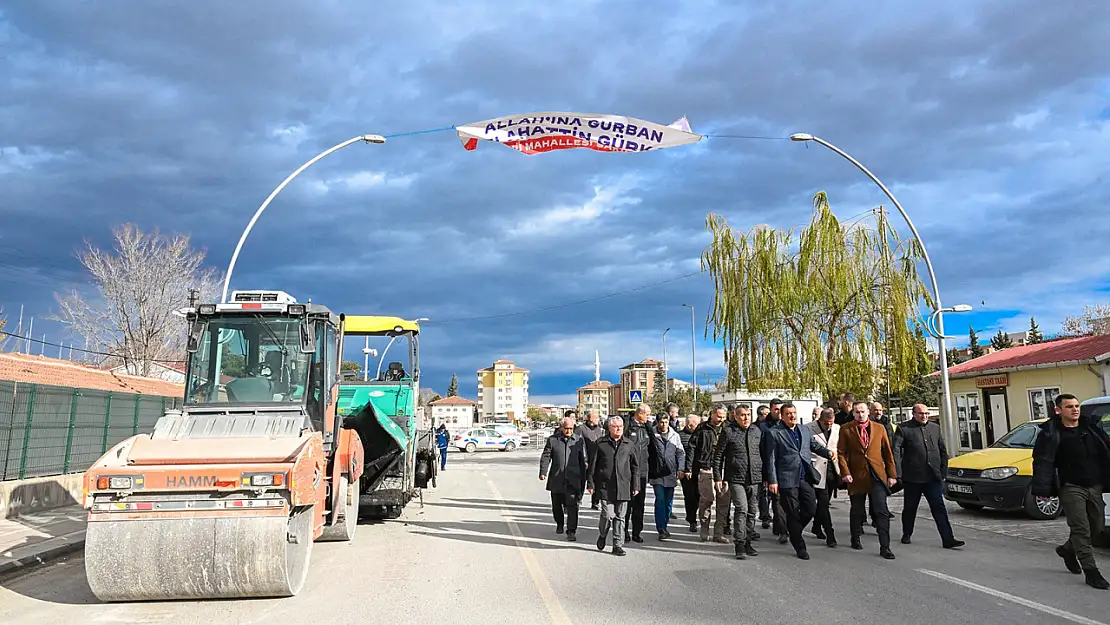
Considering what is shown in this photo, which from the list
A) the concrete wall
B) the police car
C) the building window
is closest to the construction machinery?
the concrete wall

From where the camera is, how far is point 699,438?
1109 cm

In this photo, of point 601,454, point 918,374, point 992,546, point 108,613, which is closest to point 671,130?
point 601,454

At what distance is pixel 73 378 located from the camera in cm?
2178

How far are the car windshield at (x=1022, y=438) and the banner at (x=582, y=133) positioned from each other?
779 centimetres

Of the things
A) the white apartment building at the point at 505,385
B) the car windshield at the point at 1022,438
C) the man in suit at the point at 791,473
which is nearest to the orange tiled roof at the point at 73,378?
the man in suit at the point at 791,473

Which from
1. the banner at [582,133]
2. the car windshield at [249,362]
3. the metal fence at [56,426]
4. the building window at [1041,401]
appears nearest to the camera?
the car windshield at [249,362]

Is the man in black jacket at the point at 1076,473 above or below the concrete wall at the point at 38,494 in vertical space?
above

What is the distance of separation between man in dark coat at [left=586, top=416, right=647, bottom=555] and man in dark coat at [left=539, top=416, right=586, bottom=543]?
0.82 meters

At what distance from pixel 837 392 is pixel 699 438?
15.6 metres

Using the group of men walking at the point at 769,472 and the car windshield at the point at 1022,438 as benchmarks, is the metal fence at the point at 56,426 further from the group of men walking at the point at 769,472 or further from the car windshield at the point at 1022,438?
the car windshield at the point at 1022,438

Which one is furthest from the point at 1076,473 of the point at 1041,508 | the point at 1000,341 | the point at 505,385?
the point at 505,385

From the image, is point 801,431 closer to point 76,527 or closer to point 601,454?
point 601,454

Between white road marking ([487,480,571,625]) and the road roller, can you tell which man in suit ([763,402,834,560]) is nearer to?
white road marking ([487,480,571,625])

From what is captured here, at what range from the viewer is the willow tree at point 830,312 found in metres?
24.5
